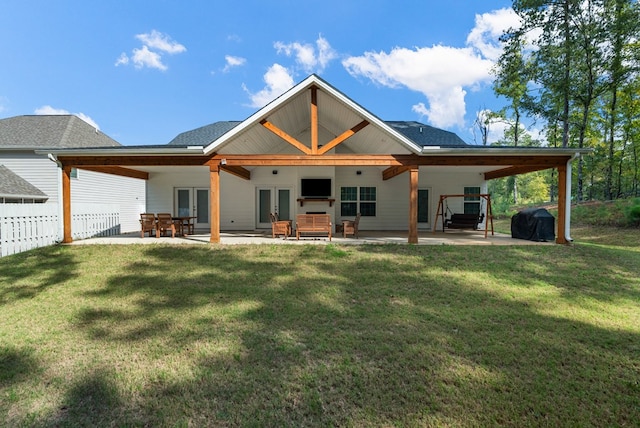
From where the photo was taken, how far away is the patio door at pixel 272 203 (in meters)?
13.2

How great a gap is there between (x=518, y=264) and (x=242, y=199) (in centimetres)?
1051

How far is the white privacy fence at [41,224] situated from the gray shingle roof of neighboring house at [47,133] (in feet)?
22.4

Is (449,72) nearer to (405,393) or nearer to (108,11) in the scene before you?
(108,11)

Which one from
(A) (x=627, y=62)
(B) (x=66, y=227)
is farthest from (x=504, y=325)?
(A) (x=627, y=62)

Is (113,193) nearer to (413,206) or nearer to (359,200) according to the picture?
(359,200)

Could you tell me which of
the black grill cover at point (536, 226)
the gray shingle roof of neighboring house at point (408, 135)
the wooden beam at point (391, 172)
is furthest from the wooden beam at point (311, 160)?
the gray shingle roof of neighboring house at point (408, 135)

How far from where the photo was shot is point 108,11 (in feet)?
40.3

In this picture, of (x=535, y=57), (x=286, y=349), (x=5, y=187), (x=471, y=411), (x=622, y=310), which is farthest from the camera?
(x=535, y=57)

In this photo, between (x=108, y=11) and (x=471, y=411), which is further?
(x=108, y=11)

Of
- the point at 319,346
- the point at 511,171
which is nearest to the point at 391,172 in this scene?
the point at 511,171

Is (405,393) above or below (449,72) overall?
below

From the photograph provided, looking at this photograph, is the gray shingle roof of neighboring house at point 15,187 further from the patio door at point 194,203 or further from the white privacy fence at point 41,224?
the patio door at point 194,203

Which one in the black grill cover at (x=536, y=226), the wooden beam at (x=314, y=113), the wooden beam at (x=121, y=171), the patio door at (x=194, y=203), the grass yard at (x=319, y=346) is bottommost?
the grass yard at (x=319, y=346)

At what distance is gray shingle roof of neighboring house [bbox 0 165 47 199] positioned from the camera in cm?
1198
